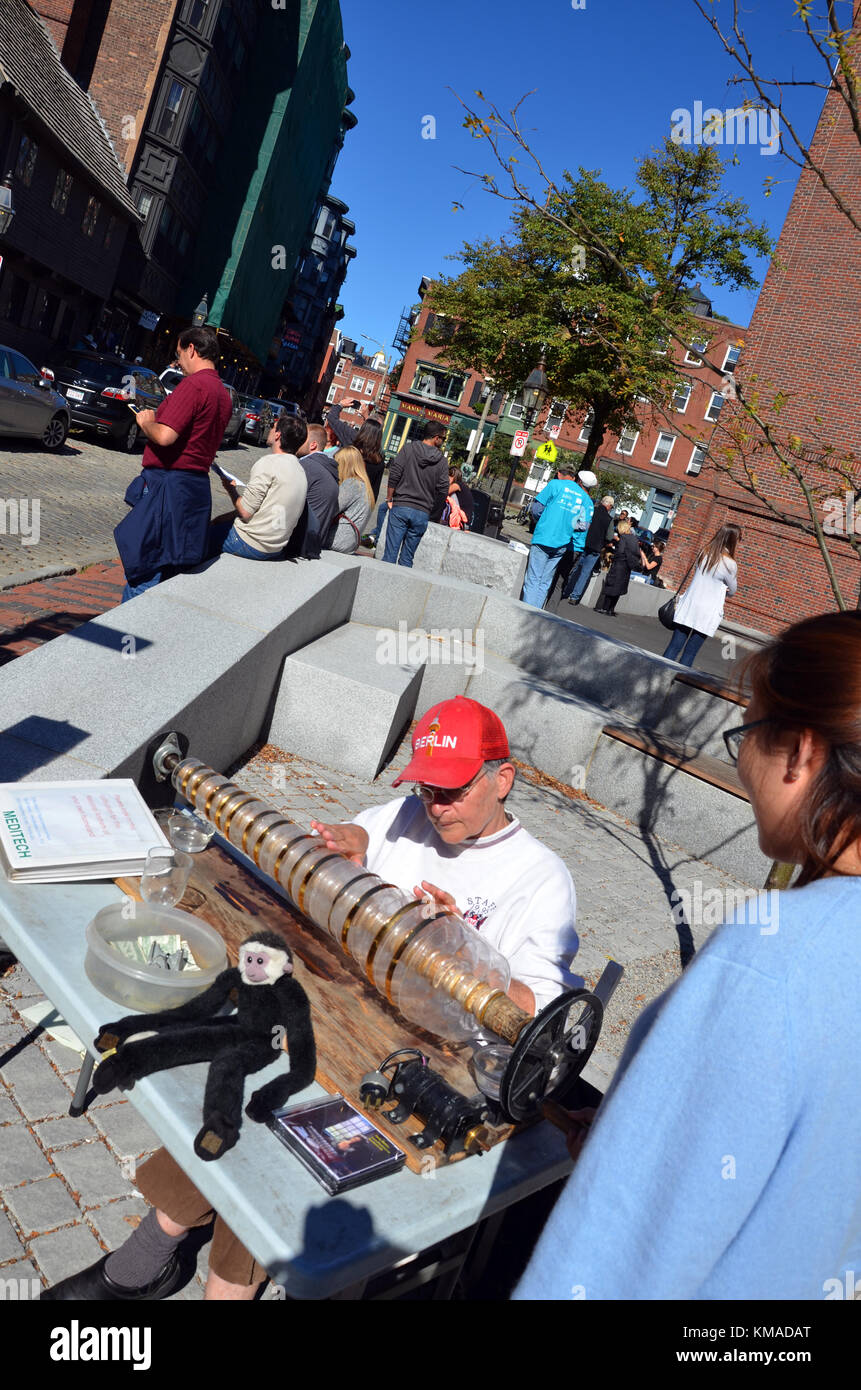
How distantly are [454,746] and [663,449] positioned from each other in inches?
2533

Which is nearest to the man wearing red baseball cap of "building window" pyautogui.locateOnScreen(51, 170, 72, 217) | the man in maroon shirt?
the man in maroon shirt

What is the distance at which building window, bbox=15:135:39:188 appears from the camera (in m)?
28.0

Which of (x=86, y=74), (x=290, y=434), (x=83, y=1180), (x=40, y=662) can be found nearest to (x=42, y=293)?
(x=86, y=74)

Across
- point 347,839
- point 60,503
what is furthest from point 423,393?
point 347,839

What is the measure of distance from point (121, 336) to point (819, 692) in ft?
156

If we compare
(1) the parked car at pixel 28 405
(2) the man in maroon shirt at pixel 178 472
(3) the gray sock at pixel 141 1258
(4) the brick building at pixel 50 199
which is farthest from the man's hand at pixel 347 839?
(4) the brick building at pixel 50 199

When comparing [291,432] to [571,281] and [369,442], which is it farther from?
[571,281]

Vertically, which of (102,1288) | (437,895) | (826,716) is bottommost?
(102,1288)

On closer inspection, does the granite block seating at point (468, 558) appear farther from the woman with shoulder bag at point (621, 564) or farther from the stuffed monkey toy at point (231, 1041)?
the stuffed monkey toy at point (231, 1041)

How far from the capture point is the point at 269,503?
695 centimetres

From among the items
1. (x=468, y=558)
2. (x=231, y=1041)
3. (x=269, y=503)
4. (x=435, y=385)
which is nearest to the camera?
(x=231, y=1041)

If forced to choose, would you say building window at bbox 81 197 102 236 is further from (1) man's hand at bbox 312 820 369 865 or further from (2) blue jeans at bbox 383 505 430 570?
(1) man's hand at bbox 312 820 369 865

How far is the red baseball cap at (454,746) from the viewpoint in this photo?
8.95ft

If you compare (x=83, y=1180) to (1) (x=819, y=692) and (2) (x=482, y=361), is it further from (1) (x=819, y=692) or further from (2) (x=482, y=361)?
(2) (x=482, y=361)
